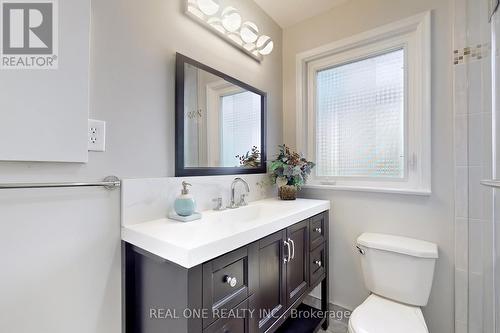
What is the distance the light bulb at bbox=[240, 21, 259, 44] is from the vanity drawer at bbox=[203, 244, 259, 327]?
1.39 m

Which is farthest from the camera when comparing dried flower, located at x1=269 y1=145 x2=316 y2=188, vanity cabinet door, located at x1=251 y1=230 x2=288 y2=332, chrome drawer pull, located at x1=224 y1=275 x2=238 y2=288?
dried flower, located at x1=269 y1=145 x2=316 y2=188

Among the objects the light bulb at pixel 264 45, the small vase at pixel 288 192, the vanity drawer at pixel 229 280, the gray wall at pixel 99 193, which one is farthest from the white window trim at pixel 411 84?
the gray wall at pixel 99 193

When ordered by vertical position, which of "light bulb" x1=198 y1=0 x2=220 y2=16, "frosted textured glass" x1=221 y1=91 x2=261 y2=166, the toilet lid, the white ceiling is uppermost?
the white ceiling

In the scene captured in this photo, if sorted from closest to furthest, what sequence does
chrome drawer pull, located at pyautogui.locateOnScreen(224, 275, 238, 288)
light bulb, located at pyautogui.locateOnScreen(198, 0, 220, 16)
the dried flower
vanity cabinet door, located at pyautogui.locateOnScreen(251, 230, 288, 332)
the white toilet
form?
chrome drawer pull, located at pyautogui.locateOnScreen(224, 275, 238, 288), vanity cabinet door, located at pyautogui.locateOnScreen(251, 230, 288, 332), the white toilet, light bulb, located at pyautogui.locateOnScreen(198, 0, 220, 16), the dried flower

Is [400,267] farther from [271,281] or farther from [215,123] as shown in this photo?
[215,123]

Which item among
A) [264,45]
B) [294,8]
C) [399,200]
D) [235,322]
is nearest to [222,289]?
[235,322]

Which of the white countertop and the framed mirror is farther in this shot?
the framed mirror

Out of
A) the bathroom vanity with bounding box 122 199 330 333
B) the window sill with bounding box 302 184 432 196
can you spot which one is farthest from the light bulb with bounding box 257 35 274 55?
the bathroom vanity with bounding box 122 199 330 333

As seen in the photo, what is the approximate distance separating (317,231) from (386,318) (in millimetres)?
558

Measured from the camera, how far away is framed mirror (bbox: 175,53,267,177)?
3.94ft

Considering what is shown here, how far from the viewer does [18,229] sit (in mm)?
748

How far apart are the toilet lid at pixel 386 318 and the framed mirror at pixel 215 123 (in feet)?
3.49

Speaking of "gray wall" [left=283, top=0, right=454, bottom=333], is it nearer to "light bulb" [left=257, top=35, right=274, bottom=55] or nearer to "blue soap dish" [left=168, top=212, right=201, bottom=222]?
"light bulb" [left=257, top=35, right=274, bottom=55]

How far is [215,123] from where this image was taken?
142cm
